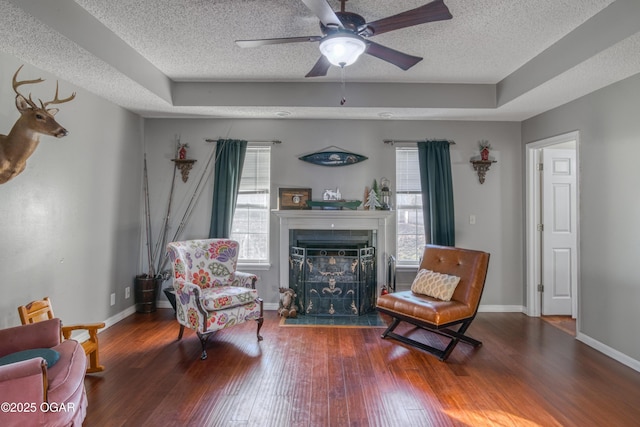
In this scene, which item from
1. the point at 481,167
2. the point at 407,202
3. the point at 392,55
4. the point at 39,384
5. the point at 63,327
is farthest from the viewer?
the point at 407,202

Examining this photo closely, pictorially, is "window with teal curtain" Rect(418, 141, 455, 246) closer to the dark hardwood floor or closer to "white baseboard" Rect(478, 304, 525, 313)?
"white baseboard" Rect(478, 304, 525, 313)

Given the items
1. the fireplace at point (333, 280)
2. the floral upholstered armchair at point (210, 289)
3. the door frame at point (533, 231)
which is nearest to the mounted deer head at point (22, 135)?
the floral upholstered armchair at point (210, 289)

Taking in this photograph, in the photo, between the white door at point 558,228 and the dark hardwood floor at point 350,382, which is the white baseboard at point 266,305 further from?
the white door at point 558,228

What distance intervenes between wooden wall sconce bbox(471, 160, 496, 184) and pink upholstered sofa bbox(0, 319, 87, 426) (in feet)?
14.0

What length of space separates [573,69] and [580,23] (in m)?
0.33

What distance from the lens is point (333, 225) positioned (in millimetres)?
4078

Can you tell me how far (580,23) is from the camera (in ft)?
8.08

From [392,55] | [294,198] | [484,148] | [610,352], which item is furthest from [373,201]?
[610,352]

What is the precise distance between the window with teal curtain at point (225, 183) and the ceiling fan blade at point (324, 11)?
2.55m

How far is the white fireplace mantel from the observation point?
405cm

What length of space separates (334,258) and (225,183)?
163 centimetres

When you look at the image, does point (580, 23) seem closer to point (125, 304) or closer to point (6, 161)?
point (6, 161)

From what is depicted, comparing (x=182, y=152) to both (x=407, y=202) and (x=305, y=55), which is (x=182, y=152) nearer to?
(x=305, y=55)

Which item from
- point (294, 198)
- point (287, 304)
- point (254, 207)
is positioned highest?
point (294, 198)
